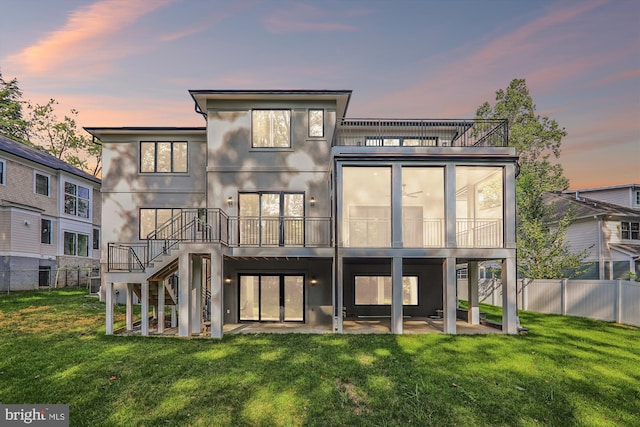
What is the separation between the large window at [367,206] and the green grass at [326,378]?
529cm

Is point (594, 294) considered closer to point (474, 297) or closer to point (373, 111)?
point (474, 297)

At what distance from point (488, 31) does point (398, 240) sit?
46.6 feet

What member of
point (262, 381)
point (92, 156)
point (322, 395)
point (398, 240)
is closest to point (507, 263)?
point (398, 240)

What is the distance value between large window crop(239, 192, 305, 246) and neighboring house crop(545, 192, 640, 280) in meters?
17.1

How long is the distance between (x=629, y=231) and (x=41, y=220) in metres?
37.7

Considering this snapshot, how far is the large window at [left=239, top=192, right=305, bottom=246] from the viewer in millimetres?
13055

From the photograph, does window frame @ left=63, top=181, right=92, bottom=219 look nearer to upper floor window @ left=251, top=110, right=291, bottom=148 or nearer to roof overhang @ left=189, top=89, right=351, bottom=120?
roof overhang @ left=189, top=89, right=351, bottom=120

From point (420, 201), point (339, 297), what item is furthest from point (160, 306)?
point (420, 201)

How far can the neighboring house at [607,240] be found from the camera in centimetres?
2067

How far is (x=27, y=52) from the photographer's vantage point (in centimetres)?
1708

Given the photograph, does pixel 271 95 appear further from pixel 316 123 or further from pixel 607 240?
pixel 607 240

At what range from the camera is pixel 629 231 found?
21906mm

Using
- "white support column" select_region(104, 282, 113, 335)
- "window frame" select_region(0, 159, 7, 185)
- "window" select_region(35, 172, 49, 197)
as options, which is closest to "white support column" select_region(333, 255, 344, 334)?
"white support column" select_region(104, 282, 113, 335)

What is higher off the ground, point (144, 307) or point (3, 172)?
point (3, 172)
